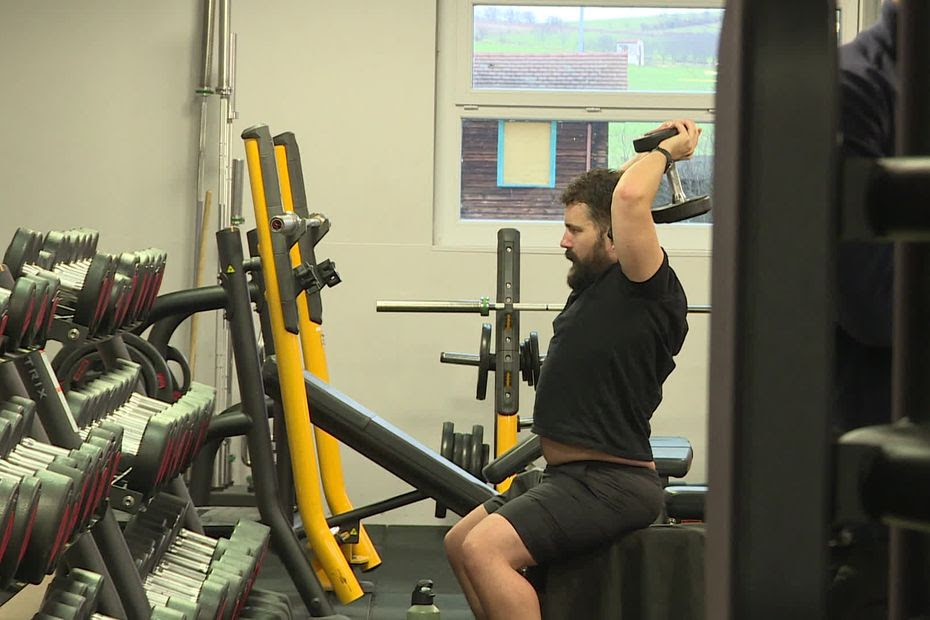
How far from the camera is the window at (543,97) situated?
5.83m

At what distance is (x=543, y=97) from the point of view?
5816 millimetres

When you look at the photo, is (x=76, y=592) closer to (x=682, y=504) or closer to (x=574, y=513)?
(x=574, y=513)

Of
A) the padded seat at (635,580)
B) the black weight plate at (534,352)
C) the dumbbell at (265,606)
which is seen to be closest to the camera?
the padded seat at (635,580)

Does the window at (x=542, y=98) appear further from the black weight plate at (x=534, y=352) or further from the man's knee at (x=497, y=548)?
the man's knee at (x=497, y=548)

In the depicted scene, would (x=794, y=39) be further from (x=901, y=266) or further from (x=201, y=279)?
(x=201, y=279)

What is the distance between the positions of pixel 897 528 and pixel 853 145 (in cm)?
59

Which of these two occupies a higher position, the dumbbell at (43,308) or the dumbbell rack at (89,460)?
the dumbbell at (43,308)

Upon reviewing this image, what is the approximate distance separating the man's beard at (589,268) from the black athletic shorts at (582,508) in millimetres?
447

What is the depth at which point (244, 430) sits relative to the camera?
393cm

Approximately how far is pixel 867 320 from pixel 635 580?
6.57 ft

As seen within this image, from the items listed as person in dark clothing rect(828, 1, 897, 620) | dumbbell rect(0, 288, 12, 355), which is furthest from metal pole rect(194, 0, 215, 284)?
person in dark clothing rect(828, 1, 897, 620)

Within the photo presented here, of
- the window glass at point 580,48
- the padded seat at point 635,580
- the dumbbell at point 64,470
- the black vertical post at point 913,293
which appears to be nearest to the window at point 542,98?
the window glass at point 580,48

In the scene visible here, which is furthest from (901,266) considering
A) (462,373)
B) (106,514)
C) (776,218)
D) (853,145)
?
(462,373)

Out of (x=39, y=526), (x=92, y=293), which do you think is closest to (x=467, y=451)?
(x=92, y=293)
